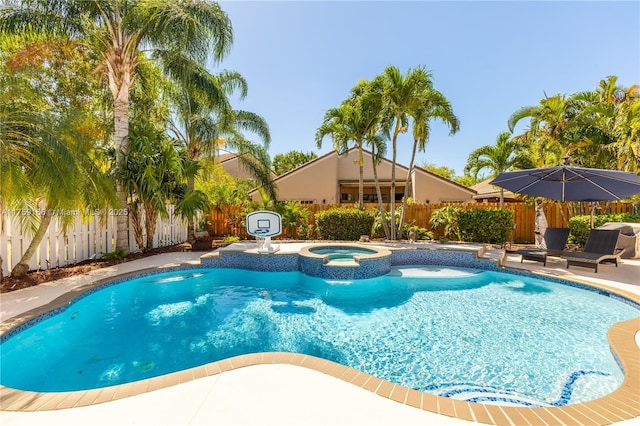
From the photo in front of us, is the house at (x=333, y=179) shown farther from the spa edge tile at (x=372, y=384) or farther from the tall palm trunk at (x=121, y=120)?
the spa edge tile at (x=372, y=384)

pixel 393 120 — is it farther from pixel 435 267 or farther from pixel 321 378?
pixel 321 378

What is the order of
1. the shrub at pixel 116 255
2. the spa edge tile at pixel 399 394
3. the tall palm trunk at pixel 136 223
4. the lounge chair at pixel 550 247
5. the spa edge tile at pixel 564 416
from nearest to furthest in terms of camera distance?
the spa edge tile at pixel 564 416, the spa edge tile at pixel 399 394, the lounge chair at pixel 550 247, the shrub at pixel 116 255, the tall palm trunk at pixel 136 223

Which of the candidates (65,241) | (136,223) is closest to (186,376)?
(65,241)

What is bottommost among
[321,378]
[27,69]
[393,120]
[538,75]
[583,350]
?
[583,350]

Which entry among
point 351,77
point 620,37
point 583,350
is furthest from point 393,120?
point 583,350

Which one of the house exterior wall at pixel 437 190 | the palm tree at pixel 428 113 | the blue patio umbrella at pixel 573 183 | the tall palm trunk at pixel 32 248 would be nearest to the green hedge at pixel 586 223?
the blue patio umbrella at pixel 573 183

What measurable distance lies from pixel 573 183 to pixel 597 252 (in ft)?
7.78

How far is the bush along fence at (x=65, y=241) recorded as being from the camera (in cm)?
695

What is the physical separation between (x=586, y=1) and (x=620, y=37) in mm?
1819

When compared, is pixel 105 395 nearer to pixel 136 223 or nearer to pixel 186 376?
pixel 186 376

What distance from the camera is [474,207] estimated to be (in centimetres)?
1603

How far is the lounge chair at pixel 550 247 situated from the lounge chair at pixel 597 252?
53cm

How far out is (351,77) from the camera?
1653cm

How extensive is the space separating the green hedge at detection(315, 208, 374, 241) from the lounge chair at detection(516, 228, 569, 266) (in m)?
7.04
